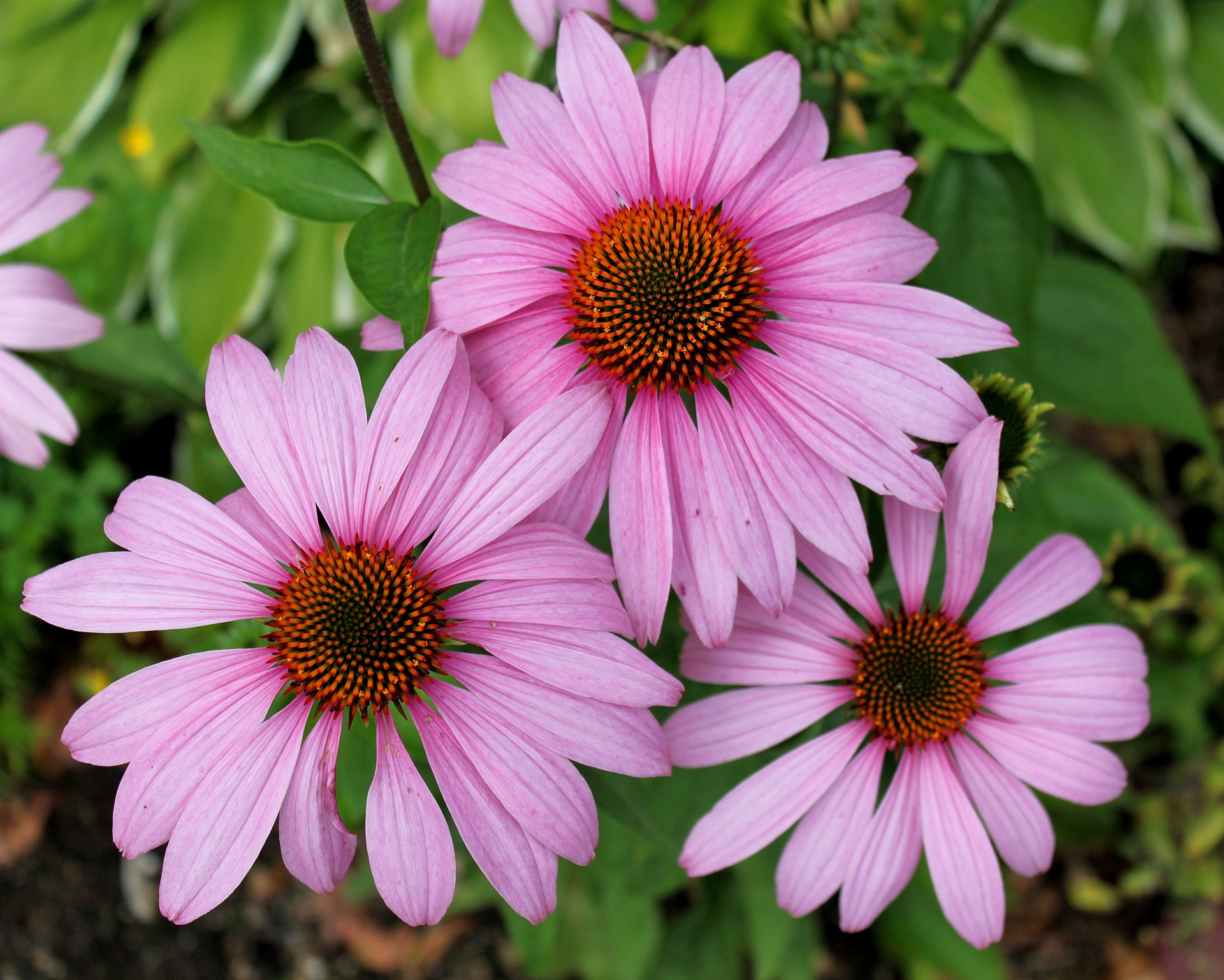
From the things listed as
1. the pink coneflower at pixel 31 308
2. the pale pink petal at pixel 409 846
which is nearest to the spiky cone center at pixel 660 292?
the pale pink petal at pixel 409 846

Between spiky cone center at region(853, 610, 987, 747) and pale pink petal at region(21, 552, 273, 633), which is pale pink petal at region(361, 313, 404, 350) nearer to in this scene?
pale pink petal at region(21, 552, 273, 633)

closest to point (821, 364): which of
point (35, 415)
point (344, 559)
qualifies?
point (344, 559)

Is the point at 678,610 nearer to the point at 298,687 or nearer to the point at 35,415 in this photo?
the point at 298,687

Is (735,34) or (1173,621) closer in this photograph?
(735,34)

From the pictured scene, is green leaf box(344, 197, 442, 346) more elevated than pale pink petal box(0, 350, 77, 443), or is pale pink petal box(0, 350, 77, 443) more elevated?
green leaf box(344, 197, 442, 346)

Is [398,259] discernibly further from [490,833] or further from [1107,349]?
[1107,349]

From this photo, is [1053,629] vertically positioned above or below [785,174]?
below

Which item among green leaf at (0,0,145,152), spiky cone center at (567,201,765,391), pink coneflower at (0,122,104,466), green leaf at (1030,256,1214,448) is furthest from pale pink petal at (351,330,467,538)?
green leaf at (0,0,145,152)
